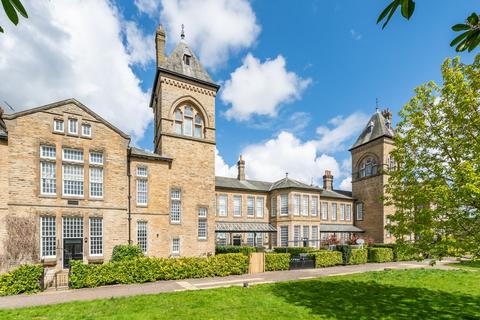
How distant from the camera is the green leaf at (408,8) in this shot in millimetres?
2053

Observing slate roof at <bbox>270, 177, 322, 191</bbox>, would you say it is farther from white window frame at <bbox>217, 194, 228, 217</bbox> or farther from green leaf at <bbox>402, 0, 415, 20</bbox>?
green leaf at <bbox>402, 0, 415, 20</bbox>

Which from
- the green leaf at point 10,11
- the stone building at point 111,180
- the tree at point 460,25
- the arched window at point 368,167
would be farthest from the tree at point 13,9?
the arched window at point 368,167

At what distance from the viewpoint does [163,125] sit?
79.8ft

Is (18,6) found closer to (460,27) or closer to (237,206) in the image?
(460,27)

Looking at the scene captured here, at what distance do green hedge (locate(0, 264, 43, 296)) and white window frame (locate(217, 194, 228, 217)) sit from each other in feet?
A: 73.1

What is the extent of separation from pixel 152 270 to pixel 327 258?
14.5 meters

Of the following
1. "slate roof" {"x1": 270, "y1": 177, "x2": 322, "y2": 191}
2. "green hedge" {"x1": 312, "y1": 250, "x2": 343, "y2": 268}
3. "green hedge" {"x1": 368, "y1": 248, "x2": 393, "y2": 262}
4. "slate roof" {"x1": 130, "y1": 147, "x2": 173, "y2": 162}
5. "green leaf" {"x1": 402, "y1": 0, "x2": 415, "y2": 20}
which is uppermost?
"slate roof" {"x1": 130, "y1": 147, "x2": 173, "y2": 162}

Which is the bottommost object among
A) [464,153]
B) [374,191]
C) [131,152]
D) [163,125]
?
[374,191]

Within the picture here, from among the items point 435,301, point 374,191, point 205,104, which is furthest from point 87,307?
point 374,191

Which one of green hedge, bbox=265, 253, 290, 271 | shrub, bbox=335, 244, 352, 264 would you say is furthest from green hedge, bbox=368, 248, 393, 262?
green hedge, bbox=265, 253, 290, 271

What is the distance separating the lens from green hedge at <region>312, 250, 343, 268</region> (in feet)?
75.7

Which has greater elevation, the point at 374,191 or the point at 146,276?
the point at 374,191

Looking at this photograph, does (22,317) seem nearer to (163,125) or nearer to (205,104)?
(163,125)

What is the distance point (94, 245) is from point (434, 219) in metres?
20.3
